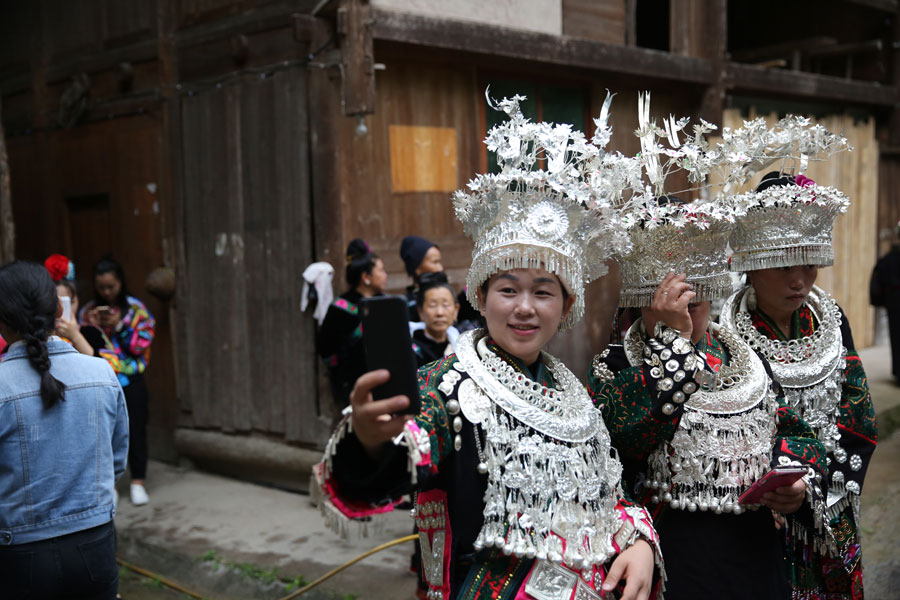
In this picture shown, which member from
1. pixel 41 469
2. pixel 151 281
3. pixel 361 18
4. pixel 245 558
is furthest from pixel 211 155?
pixel 41 469

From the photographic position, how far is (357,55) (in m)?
5.09

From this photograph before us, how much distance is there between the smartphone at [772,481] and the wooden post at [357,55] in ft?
11.6

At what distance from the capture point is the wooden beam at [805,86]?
7879 millimetres

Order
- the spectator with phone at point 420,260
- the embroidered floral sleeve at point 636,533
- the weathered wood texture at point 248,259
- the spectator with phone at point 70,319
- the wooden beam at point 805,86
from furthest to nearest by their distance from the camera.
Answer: the wooden beam at point 805,86, the weathered wood texture at point 248,259, the spectator with phone at point 420,260, the spectator with phone at point 70,319, the embroidered floral sleeve at point 636,533

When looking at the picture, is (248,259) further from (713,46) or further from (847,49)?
(847,49)

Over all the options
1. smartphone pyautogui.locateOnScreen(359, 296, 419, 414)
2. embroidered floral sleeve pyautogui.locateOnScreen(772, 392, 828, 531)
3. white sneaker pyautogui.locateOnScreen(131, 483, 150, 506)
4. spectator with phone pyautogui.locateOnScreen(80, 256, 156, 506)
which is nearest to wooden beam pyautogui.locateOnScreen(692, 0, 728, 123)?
spectator with phone pyautogui.locateOnScreen(80, 256, 156, 506)

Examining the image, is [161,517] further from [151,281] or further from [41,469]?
[41,469]

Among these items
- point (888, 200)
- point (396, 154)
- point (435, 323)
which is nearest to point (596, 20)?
point (396, 154)

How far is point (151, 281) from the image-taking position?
6516 mm

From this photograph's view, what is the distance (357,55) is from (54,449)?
3137 millimetres

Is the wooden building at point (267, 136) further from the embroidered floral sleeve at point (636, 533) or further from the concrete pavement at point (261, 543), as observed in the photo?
the embroidered floral sleeve at point (636, 533)

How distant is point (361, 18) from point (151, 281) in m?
2.80

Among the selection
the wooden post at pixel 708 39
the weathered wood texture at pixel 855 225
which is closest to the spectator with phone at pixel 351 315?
the wooden post at pixel 708 39

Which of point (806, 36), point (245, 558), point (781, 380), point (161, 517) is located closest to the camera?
point (781, 380)
